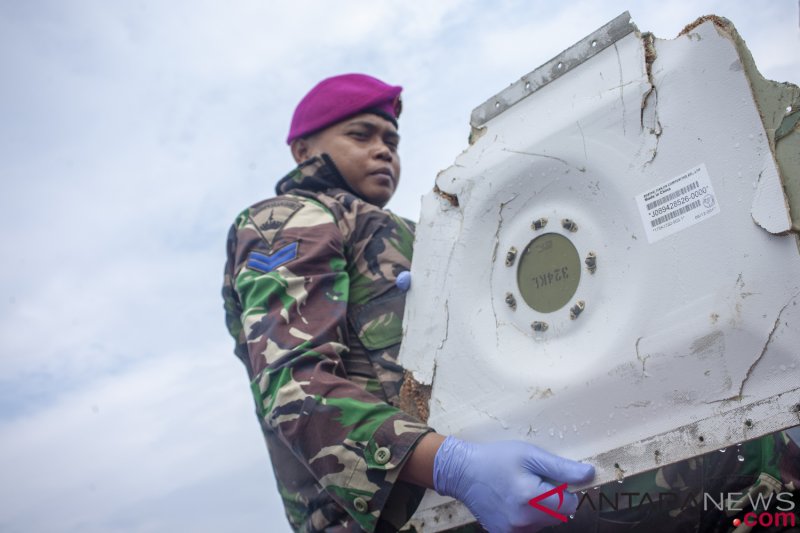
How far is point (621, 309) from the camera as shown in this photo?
148 cm

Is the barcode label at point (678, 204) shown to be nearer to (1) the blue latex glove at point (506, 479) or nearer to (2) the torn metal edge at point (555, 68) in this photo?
(2) the torn metal edge at point (555, 68)

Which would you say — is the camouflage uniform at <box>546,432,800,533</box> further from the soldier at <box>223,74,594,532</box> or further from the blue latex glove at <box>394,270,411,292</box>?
the blue latex glove at <box>394,270,411,292</box>

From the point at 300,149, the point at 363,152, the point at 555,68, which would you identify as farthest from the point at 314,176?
the point at 555,68

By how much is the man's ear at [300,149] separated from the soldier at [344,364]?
13 cm

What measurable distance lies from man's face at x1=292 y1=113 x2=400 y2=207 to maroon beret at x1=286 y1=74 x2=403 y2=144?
0.11 feet

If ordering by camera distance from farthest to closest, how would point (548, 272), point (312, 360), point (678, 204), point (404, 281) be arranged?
1. point (404, 281)
2. point (312, 360)
3. point (548, 272)
4. point (678, 204)

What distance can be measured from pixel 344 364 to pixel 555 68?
0.99m

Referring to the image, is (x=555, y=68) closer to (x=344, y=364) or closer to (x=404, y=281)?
(x=404, y=281)

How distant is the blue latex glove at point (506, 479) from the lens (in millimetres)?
1455

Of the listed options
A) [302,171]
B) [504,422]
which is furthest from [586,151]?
[302,171]

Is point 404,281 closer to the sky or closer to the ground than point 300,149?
closer to the ground

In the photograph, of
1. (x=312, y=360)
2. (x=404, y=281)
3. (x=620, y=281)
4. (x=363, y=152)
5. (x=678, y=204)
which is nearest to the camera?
(x=678, y=204)

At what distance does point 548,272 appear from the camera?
5.45 ft

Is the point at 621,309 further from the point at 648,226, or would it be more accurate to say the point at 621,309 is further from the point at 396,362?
the point at 396,362
